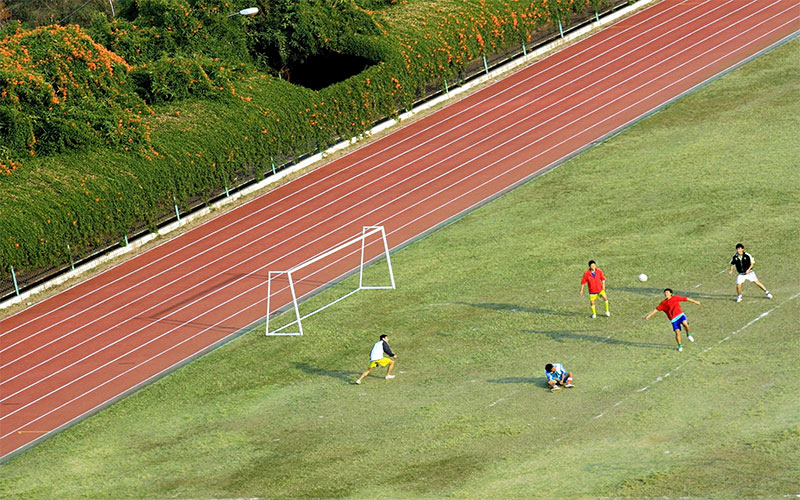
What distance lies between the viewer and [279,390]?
24.2m

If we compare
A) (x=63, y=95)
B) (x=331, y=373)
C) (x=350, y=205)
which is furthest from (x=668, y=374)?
(x=63, y=95)

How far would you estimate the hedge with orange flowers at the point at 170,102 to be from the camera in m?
35.5

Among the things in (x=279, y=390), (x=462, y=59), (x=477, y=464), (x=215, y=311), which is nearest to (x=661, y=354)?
(x=477, y=464)

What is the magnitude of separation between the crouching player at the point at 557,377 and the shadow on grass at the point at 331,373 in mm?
4662

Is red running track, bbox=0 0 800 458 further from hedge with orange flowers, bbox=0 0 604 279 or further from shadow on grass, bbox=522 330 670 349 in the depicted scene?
shadow on grass, bbox=522 330 670 349

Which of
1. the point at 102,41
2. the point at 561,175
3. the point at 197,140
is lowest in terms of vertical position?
the point at 561,175

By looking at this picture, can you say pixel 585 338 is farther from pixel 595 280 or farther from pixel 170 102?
pixel 170 102

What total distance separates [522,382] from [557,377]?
101 cm

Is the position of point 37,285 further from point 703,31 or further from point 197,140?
point 703,31

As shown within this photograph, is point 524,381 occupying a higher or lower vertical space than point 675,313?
lower

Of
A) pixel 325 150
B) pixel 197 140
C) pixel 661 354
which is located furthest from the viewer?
pixel 325 150

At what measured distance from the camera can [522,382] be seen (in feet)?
72.3

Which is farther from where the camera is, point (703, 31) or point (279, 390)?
point (703, 31)

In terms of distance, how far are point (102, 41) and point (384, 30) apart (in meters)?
10.9
